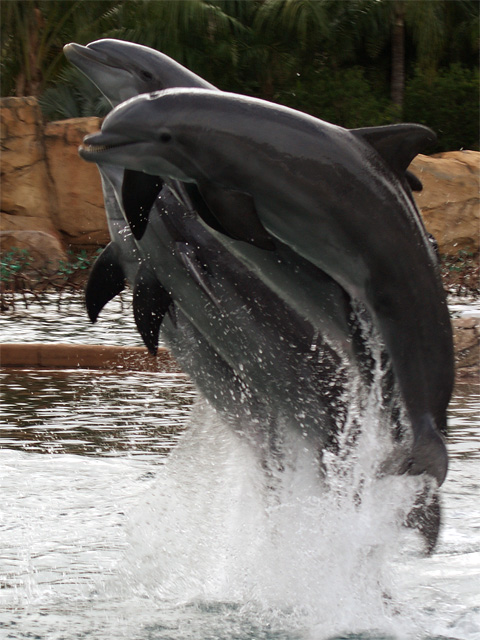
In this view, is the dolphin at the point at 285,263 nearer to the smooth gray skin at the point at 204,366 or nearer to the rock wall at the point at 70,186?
the smooth gray skin at the point at 204,366

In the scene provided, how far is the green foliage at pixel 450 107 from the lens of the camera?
28219mm

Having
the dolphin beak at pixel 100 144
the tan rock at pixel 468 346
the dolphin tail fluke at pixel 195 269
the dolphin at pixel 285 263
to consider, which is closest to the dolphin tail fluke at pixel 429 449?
the dolphin at pixel 285 263

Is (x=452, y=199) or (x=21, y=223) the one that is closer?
(x=21, y=223)

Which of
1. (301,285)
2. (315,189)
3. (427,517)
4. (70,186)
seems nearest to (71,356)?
(427,517)

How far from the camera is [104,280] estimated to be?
5410mm

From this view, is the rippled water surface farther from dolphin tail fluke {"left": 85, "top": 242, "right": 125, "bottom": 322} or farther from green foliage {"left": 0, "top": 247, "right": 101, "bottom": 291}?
green foliage {"left": 0, "top": 247, "right": 101, "bottom": 291}

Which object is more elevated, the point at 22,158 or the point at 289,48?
the point at 289,48

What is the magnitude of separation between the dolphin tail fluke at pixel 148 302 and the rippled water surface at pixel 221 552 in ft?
2.92

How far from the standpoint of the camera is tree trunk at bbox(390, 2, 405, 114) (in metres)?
28.8

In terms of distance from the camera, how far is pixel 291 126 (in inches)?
162

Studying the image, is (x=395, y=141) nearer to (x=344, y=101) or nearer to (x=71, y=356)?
(x=71, y=356)

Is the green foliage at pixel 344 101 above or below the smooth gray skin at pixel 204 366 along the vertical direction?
below

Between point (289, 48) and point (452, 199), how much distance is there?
9.39 meters

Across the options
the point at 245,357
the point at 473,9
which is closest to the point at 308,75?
the point at 473,9
